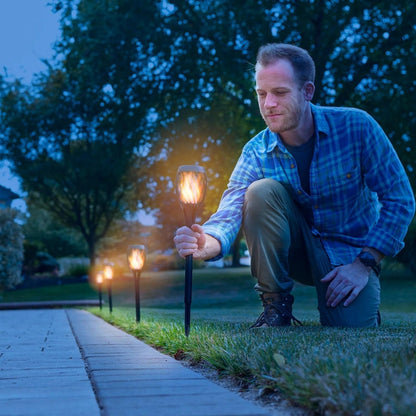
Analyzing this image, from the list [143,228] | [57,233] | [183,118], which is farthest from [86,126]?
[143,228]

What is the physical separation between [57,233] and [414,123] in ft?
108

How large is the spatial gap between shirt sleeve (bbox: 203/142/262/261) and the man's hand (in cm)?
77

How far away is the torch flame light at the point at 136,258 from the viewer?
6.42 m

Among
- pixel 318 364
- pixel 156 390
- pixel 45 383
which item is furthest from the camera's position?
pixel 45 383

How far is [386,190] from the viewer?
12.9 feet

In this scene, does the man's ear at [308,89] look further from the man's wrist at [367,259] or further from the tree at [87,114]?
the tree at [87,114]

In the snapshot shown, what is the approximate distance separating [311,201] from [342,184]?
25 centimetres

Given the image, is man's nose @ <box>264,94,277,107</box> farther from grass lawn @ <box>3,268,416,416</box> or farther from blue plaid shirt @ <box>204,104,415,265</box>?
grass lawn @ <box>3,268,416,416</box>

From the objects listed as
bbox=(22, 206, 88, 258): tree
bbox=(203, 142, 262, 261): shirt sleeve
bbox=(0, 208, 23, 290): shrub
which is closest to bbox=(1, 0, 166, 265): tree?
bbox=(0, 208, 23, 290): shrub

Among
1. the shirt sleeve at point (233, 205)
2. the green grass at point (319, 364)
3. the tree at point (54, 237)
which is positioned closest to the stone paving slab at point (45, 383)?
the green grass at point (319, 364)

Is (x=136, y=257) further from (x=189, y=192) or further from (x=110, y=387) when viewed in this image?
(x=110, y=387)

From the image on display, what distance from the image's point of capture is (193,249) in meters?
3.27

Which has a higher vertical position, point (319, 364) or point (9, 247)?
point (9, 247)

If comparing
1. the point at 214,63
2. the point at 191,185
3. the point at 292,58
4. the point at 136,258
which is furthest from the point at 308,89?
the point at 214,63
